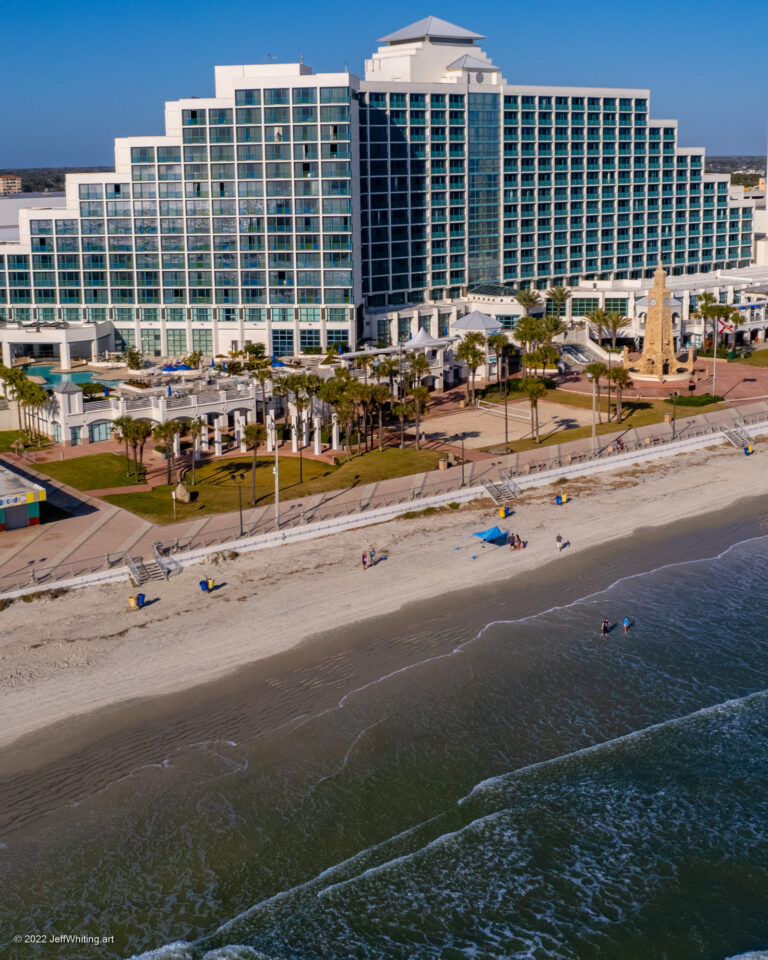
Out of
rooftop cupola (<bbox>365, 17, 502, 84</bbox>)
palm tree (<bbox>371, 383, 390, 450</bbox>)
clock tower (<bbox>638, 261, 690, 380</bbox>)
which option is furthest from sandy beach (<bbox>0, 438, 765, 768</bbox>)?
rooftop cupola (<bbox>365, 17, 502, 84</bbox>)

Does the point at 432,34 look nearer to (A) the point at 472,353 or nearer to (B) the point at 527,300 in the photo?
(B) the point at 527,300

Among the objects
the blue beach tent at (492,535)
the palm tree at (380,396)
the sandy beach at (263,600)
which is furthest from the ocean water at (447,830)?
the palm tree at (380,396)

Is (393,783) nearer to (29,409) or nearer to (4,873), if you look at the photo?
(4,873)

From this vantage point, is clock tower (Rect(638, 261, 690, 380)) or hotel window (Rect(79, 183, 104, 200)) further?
hotel window (Rect(79, 183, 104, 200))

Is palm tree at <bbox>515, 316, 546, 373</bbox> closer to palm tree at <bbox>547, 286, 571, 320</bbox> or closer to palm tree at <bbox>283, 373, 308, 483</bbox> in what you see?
palm tree at <bbox>547, 286, 571, 320</bbox>

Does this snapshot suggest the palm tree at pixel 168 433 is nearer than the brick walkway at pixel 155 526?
No

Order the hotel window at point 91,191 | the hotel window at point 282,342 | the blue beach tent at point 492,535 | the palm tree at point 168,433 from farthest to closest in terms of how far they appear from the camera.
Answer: the hotel window at point 282,342 < the hotel window at point 91,191 < the palm tree at point 168,433 < the blue beach tent at point 492,535

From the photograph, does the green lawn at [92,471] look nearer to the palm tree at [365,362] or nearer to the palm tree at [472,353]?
the palm tree at [365,362]
